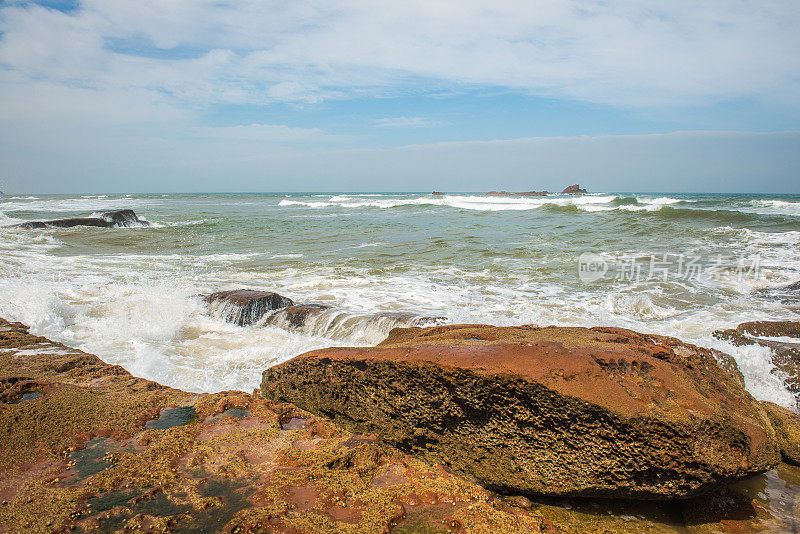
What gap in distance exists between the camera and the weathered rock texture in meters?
1.74

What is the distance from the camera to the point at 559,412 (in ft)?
7.46

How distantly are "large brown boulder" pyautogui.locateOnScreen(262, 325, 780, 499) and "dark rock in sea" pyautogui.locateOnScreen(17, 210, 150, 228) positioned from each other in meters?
19.3

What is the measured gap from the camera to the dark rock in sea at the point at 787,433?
2867 millimetres

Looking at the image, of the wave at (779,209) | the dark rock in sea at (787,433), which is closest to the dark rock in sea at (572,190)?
the wave at (779,209)

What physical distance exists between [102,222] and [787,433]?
2187 centimetres

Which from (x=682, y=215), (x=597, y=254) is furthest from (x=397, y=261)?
(x=682, y=215)

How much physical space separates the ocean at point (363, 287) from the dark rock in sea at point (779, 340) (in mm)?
96

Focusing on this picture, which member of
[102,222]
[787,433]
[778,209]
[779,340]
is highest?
[778,209]

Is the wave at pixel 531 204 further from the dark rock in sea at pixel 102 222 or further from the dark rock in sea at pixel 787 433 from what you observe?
the dark rock in sea at pixel 787 433

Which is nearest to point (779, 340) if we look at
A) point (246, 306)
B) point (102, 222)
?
point (246, 306)

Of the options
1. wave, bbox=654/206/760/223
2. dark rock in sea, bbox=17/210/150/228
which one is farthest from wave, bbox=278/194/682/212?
dark rock in sea, bbox=17/210/150/228

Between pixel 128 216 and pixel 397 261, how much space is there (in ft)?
49.6

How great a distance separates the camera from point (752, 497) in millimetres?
2531

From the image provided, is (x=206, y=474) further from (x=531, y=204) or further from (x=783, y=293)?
(x=531, y=204)
